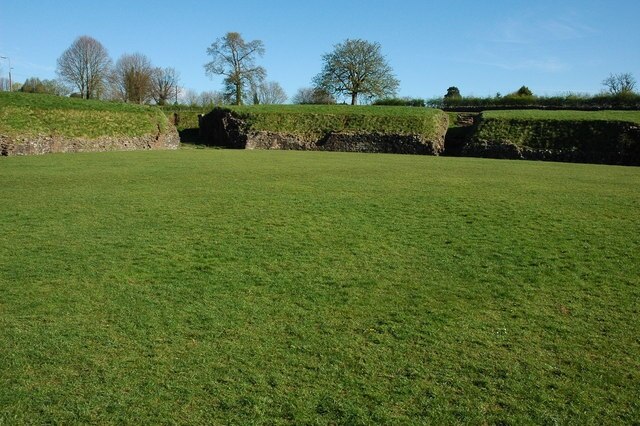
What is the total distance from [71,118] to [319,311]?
30534 millimetres

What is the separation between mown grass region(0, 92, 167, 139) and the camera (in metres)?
29.0

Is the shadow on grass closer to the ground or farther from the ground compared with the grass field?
farther from the ground

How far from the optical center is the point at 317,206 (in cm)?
1171

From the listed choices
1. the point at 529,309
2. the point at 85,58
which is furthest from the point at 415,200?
the point at 85,58

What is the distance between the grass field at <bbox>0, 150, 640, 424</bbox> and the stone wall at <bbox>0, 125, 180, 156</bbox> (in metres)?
17.5

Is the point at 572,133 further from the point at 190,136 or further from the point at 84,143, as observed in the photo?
the point at 84,143

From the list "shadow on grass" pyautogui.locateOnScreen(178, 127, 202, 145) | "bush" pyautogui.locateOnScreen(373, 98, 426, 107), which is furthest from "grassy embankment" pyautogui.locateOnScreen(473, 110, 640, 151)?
"shadow on grass" pyautogui.locateOnScreen(178, 127, 202, 145)

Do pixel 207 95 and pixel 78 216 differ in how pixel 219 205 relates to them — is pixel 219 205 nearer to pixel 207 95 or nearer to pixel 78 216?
pixel 78 216

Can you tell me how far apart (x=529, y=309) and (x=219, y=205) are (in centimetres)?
751

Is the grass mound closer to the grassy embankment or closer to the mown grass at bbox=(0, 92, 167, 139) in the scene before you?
the grassy embankment

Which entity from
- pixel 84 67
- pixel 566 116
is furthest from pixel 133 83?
pixel 566 116

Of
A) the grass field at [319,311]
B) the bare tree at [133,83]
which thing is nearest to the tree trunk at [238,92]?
the bare tree at [133,83]

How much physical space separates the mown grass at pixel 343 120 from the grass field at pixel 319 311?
25.3 m

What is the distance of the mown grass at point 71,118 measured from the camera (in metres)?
29.0
